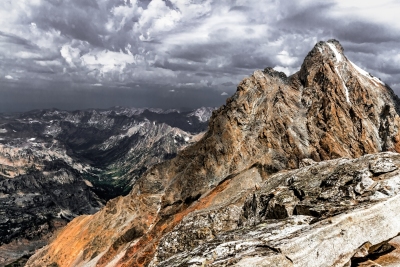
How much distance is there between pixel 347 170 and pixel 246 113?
79.9m

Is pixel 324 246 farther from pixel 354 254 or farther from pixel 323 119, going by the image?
pixel 323 119

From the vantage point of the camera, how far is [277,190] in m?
31.3

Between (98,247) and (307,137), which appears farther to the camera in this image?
(98,247)

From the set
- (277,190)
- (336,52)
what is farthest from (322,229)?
(336,52)

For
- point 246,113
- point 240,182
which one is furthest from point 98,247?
point 246,113

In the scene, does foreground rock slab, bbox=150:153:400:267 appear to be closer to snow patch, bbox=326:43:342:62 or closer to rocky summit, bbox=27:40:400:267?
rocky summit, bbox=27:40:400:267

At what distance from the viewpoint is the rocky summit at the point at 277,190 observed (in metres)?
17.8

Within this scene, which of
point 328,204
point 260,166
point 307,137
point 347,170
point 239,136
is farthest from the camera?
point 239,136

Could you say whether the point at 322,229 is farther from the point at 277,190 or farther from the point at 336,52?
the point at 336,52

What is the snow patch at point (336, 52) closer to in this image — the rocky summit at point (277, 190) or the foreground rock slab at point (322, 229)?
the rocky summit at point (277, 190)

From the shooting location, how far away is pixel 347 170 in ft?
88.2

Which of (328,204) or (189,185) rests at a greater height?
(328,204)

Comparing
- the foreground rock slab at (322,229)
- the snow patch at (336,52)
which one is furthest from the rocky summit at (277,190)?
the snow patch at (336,52)

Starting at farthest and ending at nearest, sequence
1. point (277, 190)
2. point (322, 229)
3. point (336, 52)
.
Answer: point (336, 52)
point (277, 190)
point (322, 229)
